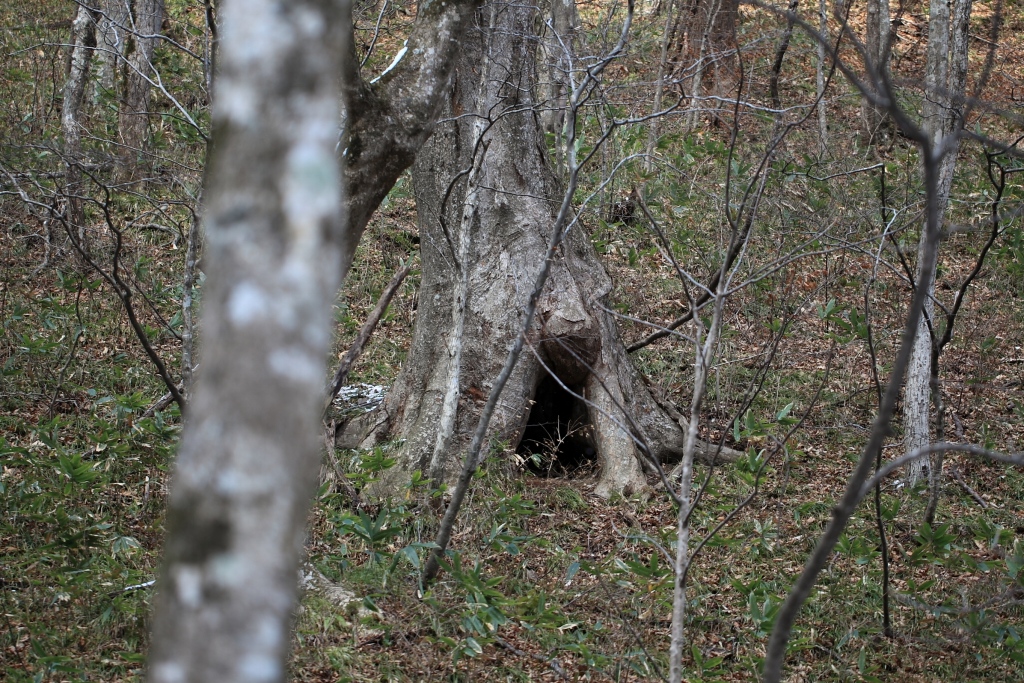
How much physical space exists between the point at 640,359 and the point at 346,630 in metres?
4.68

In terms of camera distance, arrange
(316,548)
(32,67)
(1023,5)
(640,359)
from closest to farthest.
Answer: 1. (316,548)
2. (640,359)
3. (32,67)
4. (1023,5)

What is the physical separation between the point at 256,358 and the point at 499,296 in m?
5.24

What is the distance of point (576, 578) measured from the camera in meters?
5.17

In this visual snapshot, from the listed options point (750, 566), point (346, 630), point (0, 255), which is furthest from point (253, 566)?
point (0, 255)

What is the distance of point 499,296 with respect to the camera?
20.8ft

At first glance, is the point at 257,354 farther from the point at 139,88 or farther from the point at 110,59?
the point at 110,59

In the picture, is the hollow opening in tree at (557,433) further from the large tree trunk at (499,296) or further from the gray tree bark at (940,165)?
the gray tree bark at (940,165)

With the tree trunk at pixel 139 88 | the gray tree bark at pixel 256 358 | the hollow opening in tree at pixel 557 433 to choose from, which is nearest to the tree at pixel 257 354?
the gray tree bark at pixel 256 358

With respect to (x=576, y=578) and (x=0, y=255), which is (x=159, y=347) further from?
(x=576, y=578)

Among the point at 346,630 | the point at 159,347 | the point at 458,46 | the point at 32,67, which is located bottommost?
the point at 346,630

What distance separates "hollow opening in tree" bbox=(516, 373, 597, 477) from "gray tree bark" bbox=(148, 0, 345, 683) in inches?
217

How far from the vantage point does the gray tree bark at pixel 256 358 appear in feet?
3.59

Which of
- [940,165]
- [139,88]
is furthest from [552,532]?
[139,88]

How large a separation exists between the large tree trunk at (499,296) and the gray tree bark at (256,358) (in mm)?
4813
